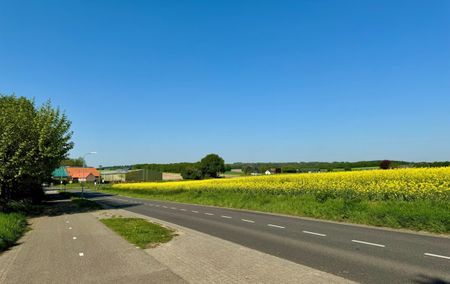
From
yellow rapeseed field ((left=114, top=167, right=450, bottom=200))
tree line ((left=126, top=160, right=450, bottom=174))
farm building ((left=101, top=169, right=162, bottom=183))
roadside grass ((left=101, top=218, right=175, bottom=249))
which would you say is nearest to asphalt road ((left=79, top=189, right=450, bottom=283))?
roadside grass ((left=101, top=218, right=175, bottom=249))

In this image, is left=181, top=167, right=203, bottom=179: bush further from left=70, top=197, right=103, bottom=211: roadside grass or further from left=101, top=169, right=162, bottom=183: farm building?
left=70, top=197, right=103, bottom=211: roadside grass

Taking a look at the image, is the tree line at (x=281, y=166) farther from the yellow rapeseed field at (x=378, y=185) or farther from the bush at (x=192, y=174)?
the yellow rapeseed field at (x=378, y=185)

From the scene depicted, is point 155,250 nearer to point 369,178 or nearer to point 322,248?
point 322,248

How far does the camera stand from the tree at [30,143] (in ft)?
73.9

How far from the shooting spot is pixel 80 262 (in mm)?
9273

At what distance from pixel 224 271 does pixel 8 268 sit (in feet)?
16.9

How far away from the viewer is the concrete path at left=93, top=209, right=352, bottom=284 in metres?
7.05

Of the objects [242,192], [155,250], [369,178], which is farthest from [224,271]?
[242,192]

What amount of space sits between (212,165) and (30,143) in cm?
8317

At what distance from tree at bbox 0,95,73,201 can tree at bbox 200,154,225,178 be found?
7751 cm

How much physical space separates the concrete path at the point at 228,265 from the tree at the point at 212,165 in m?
92.5

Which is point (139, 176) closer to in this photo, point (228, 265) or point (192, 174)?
point (192, 174)

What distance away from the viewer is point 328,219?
57.8ft

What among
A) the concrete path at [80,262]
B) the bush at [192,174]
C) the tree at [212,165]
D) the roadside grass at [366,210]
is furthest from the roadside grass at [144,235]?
the tree at [212,165]
